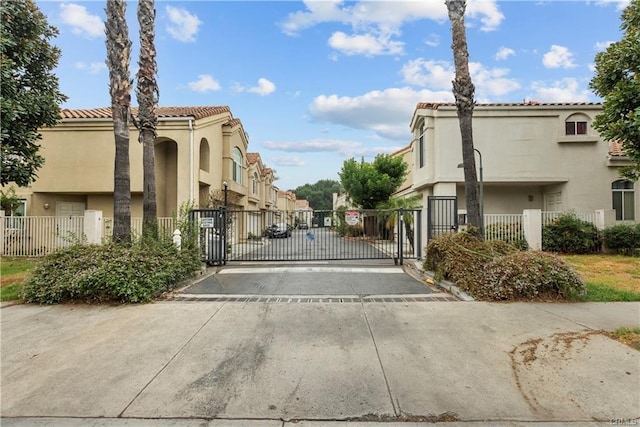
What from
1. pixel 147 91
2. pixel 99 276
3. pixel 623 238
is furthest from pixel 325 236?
pixel 623 238

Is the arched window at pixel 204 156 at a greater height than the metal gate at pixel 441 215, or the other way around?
the arched window at pixel 204 156

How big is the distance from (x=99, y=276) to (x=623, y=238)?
18.3 metres

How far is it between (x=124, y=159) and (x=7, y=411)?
655 cm

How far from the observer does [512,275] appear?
7160 mm

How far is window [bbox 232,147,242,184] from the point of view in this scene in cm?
2297

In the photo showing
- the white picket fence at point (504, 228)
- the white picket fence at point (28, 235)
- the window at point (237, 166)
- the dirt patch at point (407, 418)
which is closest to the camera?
the dirt patch at point (407, 418)

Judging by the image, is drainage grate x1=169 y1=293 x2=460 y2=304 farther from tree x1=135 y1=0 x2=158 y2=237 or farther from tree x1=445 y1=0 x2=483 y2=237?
tree x1=135 y1=0 x2=158 y2=237

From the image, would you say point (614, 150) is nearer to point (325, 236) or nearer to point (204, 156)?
→ point (325, 236)

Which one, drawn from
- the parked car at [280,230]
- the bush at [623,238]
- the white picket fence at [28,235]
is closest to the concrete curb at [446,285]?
the parked car at [280,230]

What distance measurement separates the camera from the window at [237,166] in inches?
904

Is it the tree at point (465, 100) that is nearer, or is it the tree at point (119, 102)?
the tree at point (119, 102)

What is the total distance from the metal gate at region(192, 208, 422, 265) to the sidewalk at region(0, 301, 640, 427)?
20.6 ft

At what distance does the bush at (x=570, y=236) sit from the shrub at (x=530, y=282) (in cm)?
868

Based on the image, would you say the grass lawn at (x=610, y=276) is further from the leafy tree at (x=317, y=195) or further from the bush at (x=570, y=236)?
the leafy tree at (x=317, y=195)
